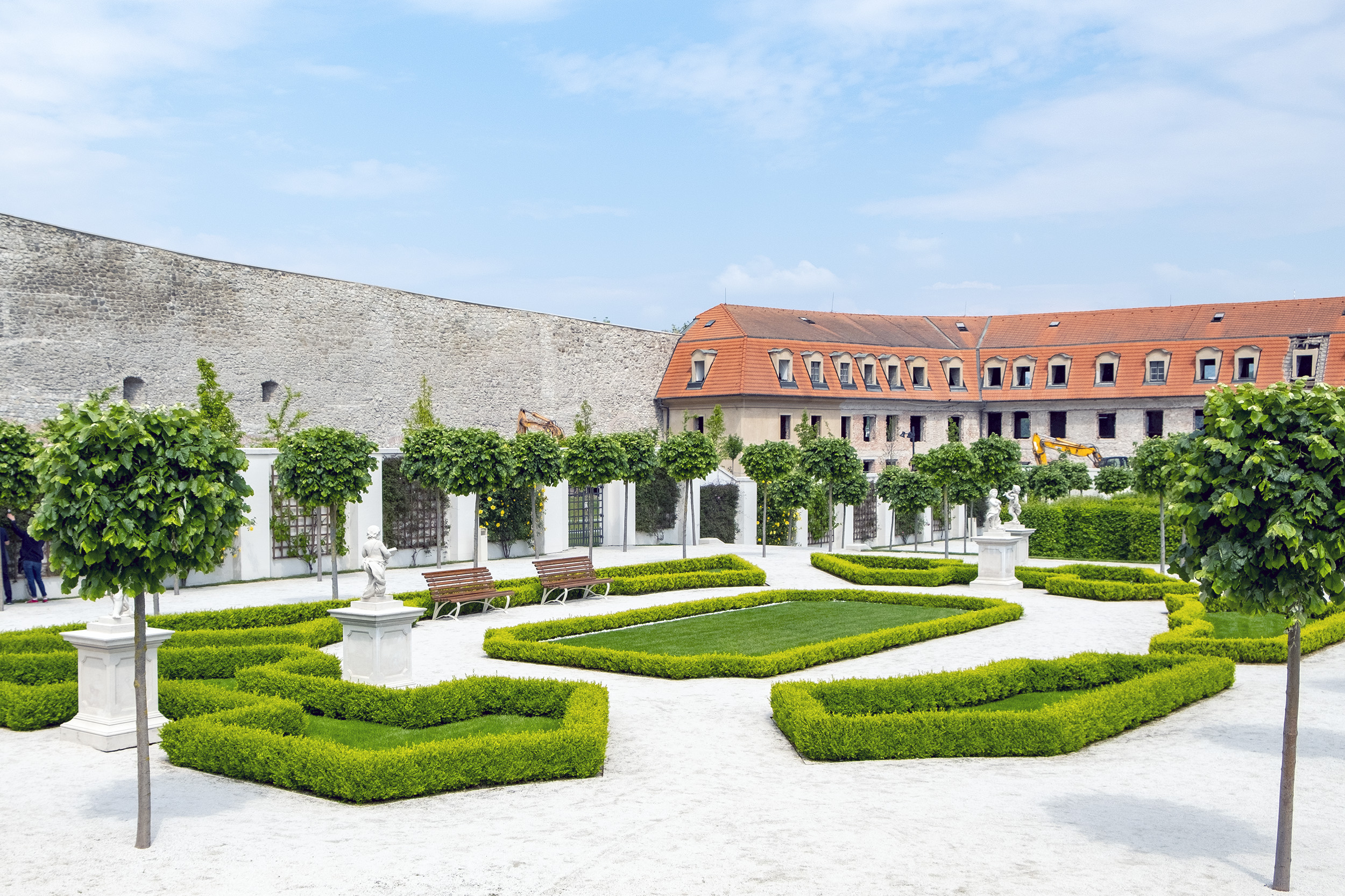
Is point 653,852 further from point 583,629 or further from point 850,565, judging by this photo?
point 850,565

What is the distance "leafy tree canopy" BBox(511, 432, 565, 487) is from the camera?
23.5 meters

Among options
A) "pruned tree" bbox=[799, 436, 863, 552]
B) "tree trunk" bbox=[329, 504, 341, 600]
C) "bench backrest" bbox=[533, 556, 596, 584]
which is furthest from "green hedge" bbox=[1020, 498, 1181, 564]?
"tree trunk" bbox=[329, 504, 341, 600]

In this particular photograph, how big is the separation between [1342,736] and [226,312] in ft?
102

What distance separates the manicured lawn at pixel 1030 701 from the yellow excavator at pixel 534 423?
31.4m

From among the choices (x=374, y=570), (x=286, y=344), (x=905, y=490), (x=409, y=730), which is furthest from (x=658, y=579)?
(x=286, y=344)

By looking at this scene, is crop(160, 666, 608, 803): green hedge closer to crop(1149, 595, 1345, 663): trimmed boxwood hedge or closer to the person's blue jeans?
crop(1149, 595, 1345, 663): trimmed boxwood hedge

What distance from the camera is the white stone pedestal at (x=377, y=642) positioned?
473 inches

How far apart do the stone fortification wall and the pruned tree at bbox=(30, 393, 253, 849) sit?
1486cm

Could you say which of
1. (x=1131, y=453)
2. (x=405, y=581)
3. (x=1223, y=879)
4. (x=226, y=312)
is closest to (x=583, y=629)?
(x=405, y=581)

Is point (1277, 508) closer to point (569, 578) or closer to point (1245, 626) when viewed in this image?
point (1245, 626)

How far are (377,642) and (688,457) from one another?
14980mm

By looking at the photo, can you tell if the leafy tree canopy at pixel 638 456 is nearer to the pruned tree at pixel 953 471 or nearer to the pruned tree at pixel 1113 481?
the pruned tree at pixel 953 471

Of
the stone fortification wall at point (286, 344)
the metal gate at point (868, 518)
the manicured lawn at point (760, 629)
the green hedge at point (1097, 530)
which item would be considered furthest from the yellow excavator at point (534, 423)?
the manicured lawn at point (760, 629)

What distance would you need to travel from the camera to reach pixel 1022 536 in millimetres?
25109
